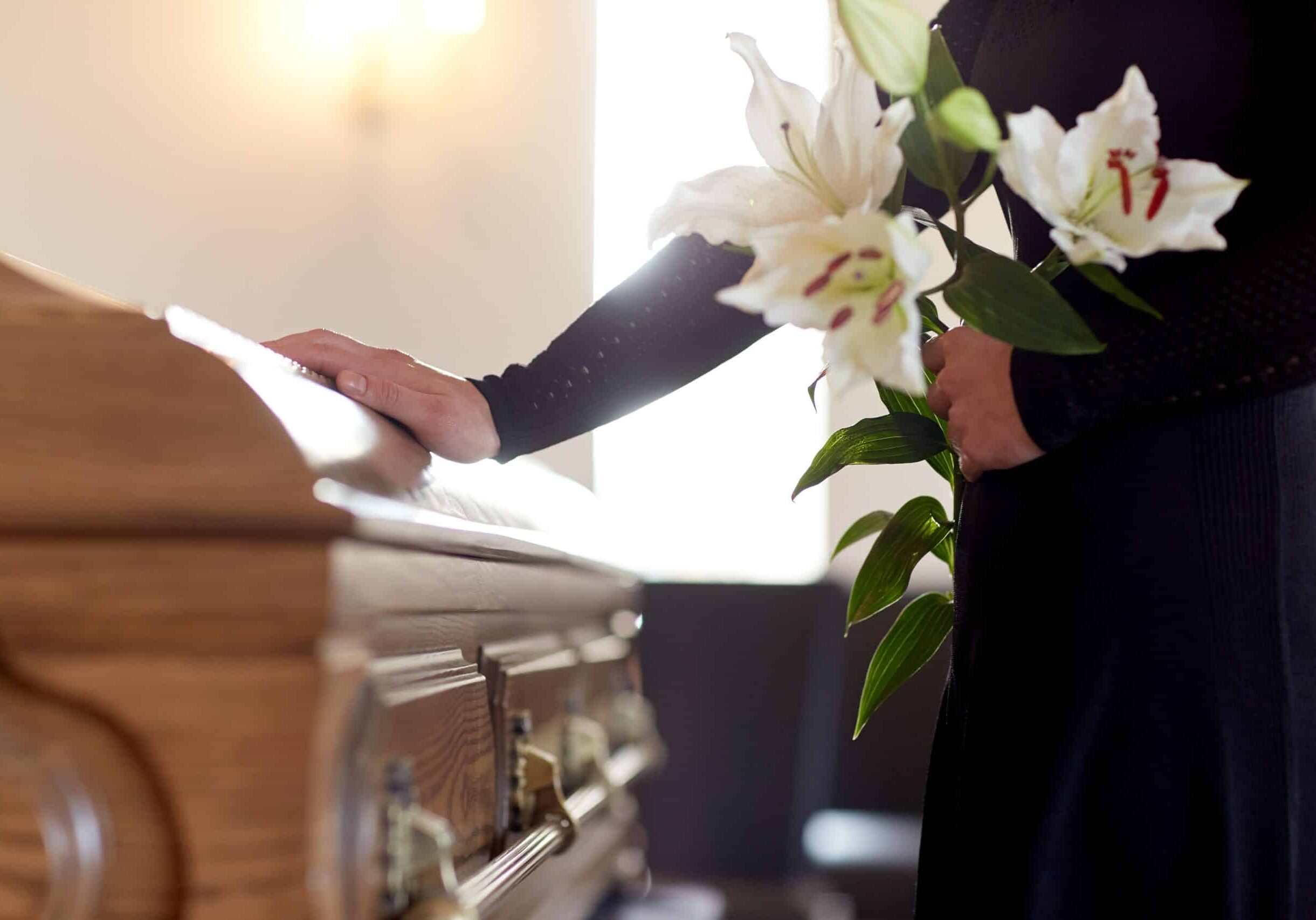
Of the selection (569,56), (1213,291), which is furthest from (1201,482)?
(569,56)

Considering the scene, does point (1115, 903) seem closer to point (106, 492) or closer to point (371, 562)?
point (371, 562)

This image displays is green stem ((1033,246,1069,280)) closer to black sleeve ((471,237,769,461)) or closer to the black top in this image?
the black top

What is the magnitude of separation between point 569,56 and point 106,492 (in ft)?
9.30

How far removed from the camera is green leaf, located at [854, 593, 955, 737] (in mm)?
857

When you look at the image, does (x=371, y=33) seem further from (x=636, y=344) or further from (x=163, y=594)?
(x=163, y=594)

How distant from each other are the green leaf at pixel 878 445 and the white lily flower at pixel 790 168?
222mm

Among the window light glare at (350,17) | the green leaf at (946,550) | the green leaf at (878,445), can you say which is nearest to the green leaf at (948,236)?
the green leaf at (878,445)

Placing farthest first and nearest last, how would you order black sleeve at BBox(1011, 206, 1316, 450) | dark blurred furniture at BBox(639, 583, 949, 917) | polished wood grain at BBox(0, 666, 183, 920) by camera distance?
dark blurred furniture at BBox(639, 583, 949, 917) < black sleeve at BBox(1011, 206, 1316, 450) < polished wood grain at BBox(0, 666, 183, 920)

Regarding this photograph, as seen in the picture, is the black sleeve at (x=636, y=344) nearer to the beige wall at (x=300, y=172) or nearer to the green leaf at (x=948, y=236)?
the green leaf at (x=948, y=236)

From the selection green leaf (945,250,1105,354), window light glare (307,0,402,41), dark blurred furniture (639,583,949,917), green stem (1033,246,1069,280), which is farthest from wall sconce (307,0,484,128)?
green leaf (945,250,1105,354)

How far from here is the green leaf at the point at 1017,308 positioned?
53 cm

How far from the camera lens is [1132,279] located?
29.8 inches

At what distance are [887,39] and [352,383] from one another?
407 mm

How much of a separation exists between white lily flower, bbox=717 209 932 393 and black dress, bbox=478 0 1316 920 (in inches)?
9.7
